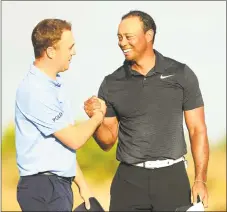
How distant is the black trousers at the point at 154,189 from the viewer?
214 inches

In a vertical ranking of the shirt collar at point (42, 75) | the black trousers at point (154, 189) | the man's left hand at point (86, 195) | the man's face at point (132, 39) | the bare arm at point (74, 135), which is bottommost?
the black trousers at point (154, 189)

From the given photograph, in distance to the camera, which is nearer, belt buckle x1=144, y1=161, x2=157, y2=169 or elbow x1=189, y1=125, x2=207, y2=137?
belt buckle x1=144, y1=161, x2=157, y2=169

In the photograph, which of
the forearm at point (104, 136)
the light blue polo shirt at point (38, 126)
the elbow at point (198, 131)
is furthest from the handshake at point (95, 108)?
the elbow at point (198, 131)

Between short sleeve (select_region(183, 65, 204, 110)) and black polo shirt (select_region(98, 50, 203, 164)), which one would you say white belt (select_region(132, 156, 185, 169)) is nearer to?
black polo shirt (select_region(98, 50, 203, 164))

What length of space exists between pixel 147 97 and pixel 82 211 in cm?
94

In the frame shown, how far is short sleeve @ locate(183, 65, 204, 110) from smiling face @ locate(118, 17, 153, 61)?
315 millimetres

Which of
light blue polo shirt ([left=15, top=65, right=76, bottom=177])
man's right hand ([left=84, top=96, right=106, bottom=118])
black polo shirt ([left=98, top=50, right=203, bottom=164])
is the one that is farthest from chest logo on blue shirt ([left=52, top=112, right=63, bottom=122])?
black polo shirt ([left=98, top=50, right=203, bottom=164])

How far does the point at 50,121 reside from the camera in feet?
15.1

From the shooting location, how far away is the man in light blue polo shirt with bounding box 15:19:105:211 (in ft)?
15.1

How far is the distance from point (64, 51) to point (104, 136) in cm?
107

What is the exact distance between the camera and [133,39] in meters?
5.47

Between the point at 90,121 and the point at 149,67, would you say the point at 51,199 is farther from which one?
the point at 149,67

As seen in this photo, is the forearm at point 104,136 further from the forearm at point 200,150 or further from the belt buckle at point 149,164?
the forearm at point 200,150

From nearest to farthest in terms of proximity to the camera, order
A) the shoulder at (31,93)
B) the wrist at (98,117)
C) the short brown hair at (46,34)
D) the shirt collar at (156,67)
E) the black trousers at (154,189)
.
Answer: the shoulder at (31,93) < the short brown hair at (46,34) < the wrist at (98,117) < the black trousers at (154,189) < the shirt collar at (156,67)
